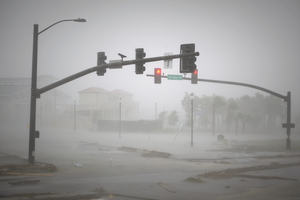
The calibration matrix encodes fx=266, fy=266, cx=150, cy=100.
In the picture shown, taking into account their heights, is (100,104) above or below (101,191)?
above

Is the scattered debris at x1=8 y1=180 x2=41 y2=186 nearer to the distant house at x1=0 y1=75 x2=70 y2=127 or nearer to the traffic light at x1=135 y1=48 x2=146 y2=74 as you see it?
the traffic light at x1=135 y1=48 x2=146 y2=74

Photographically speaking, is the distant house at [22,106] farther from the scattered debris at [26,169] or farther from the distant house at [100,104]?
the scattered debris at [26,169]

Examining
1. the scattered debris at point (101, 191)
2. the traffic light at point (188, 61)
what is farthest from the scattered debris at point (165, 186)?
the traffic light at point (188, 61)

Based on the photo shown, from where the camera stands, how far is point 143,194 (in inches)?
425

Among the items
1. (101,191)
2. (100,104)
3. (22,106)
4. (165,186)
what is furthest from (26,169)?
(22,106)

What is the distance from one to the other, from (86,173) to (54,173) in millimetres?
1775

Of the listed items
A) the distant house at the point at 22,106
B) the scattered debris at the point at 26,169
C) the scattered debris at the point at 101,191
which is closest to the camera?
the scattered debris at the point at 101,191

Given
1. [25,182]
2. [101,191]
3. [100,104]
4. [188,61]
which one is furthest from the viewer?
[100,104]

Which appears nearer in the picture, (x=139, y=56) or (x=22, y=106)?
(x=139, y=56)

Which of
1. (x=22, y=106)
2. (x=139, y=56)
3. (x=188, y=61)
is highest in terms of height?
(x=139, y=56)

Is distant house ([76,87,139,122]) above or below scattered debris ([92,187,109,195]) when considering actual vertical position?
above

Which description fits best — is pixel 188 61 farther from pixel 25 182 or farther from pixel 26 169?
pixel 26 169

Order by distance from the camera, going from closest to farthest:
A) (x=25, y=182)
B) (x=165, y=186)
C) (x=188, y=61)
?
(x=165, y=186) → (x=25, y=182) → (x=188, y=61)

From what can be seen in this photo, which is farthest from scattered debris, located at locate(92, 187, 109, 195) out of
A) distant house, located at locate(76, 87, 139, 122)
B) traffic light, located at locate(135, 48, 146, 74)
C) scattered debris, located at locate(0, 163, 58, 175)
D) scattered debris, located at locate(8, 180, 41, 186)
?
distant house, located at locate(76, 87, 139, 122)
